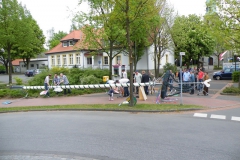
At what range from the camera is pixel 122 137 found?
7.24 metres

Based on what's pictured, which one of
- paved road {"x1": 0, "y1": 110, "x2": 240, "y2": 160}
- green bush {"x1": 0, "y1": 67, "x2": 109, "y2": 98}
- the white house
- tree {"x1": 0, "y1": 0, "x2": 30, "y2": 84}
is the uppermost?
tree {"x1": 0, "y1": 0, "x2": 30, "y2": 84}

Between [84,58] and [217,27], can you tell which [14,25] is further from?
[217,27]

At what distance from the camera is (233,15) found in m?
18.1

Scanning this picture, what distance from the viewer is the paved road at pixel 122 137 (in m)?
5.89

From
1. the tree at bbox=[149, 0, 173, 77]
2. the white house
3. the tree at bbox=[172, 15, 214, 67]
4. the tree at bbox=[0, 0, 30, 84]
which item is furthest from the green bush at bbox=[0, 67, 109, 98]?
the tree at bbox=[172, 15, 214, 67]

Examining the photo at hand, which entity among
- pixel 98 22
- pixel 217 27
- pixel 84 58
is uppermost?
pixel 98 22

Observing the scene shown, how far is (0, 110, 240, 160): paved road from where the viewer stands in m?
5.89

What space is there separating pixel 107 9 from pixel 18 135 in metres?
16.5

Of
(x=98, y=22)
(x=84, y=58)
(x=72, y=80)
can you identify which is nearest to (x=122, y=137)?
(x=72, y=80)

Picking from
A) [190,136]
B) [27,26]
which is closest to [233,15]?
[190,136]

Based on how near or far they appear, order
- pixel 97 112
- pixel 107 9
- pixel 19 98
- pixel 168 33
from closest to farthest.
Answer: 1. pixel 97 112
2. pixel 19 98
3. pixel 107 9
4. pixel 168 33

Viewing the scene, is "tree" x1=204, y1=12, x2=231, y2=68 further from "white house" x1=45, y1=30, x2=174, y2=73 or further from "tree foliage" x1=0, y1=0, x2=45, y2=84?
"tree foliage" x1=0, y1=0, x2=45, y2=84

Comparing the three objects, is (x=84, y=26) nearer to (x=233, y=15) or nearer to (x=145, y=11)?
(x=145, y=11)

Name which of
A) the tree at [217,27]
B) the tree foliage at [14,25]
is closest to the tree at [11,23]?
the tree foliage at [14,25]
